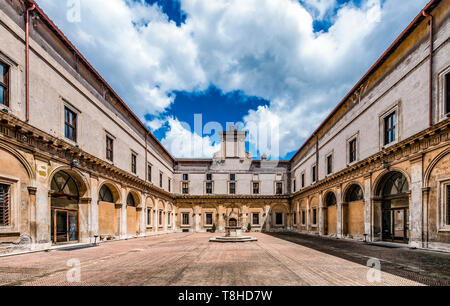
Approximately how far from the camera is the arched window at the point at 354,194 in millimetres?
17902

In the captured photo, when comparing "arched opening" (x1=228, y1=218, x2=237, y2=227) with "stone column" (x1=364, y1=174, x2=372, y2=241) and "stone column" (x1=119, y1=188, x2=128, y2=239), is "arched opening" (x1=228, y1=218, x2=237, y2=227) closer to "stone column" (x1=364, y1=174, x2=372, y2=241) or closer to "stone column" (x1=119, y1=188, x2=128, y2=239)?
"stone column" (x1=119, y1=188, x2=128, y2=239)

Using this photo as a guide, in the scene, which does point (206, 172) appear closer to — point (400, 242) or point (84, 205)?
point (84, 205)

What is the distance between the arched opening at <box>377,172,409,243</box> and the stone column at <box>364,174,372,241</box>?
591 millimetres

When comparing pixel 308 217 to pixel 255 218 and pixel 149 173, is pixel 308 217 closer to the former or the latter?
pixel 255 218

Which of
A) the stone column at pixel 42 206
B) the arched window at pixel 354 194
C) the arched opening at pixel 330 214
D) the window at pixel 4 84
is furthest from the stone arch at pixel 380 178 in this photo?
the window at pixel 4 84

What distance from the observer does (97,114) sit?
664 inches

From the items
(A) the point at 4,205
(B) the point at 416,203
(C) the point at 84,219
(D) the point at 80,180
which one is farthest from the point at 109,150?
(B) the point at 416,203

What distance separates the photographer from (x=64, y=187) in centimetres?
1370

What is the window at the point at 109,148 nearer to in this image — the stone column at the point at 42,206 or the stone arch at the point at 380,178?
the stone column at the point at 42,206

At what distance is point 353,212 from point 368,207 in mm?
2834

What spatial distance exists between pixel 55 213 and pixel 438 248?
18.8m

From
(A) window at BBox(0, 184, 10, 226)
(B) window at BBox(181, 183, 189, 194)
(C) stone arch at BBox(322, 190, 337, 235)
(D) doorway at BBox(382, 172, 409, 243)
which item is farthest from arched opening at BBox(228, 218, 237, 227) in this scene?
(A) window at BBox(0, 184, 10, 226)

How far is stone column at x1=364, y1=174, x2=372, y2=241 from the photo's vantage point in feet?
51.6
